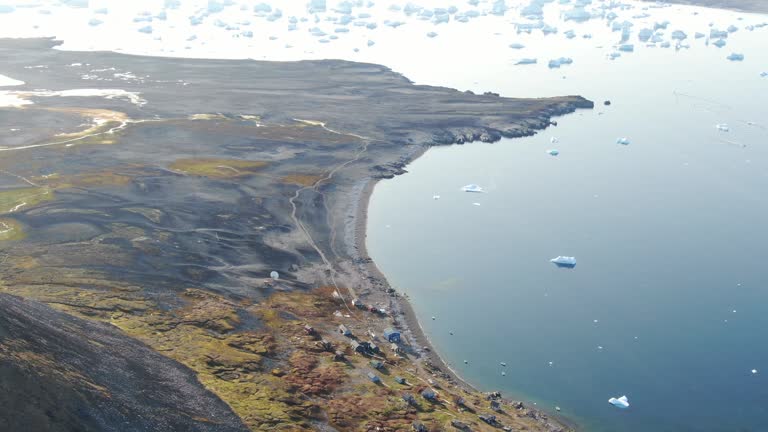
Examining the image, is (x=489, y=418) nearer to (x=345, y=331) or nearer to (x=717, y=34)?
(x=345, y=331)

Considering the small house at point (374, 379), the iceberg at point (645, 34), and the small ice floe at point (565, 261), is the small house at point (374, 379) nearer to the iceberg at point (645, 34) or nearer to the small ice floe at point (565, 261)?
the small ice floe at point (565, 261)

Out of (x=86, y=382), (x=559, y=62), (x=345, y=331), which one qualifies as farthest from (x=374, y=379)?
(x=559, y=62)

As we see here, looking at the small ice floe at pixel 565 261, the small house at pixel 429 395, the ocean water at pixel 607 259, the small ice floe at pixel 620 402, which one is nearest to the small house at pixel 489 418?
the small house at pixel 429 395

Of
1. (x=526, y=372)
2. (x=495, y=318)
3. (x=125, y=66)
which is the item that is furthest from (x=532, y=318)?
(x=125, y=66)

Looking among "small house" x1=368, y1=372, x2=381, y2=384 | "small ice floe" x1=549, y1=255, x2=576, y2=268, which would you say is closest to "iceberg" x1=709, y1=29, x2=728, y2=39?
"small ice floe" x1=549, y1=255, x2=576, y2=268

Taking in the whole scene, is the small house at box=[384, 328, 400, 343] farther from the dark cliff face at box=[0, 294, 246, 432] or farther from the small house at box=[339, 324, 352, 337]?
the dark cliff face at box=[0, 294, 246, 432]

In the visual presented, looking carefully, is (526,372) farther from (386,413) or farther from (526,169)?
(526,169)
